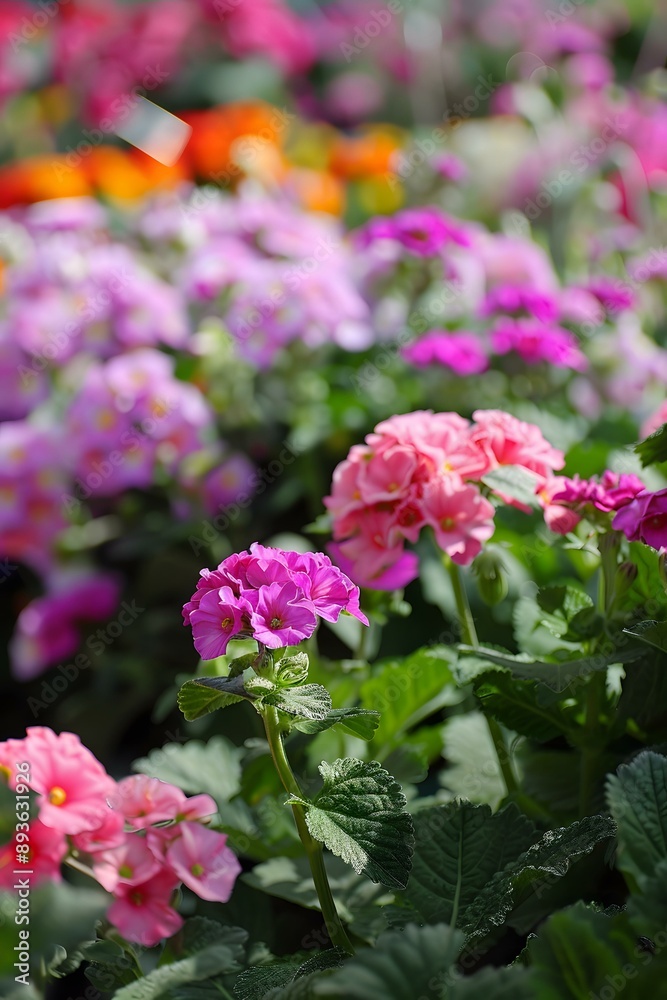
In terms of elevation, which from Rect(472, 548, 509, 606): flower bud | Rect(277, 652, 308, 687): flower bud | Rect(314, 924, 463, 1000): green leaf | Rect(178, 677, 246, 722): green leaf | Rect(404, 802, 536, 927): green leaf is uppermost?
Rect(314, 924, 463, 1000): green leaf

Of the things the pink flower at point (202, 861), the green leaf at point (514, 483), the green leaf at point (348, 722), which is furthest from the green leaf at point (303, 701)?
the green leaf at point (514, 483)

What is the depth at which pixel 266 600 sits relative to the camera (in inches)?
24.2

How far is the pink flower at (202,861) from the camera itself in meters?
0.66

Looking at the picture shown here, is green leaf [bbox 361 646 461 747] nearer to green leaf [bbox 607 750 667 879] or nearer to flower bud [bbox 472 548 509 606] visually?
flower bud [bbox 472 548 509 606]

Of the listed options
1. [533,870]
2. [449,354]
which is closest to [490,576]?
[533,870]

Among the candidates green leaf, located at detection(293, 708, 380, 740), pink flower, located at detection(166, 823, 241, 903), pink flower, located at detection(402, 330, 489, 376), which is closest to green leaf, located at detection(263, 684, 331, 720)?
green leaf, located at detection(293, 708, 380, 740)

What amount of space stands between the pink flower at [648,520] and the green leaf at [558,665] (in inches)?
3.4

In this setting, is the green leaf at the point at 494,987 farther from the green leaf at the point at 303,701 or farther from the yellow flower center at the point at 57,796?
the yellow flower center at the point at 57,796

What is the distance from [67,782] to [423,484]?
33cm

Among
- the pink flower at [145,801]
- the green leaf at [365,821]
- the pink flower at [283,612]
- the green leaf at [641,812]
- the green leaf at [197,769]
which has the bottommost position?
the green leaf at [197,769]

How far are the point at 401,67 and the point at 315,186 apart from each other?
1.02 metres

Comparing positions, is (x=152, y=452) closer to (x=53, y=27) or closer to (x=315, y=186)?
(x=315, y=186)

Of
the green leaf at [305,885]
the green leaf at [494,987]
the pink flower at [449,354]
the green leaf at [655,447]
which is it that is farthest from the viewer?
the pink flower at [449,354]

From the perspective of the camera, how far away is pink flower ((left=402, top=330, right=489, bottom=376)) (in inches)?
53.3
